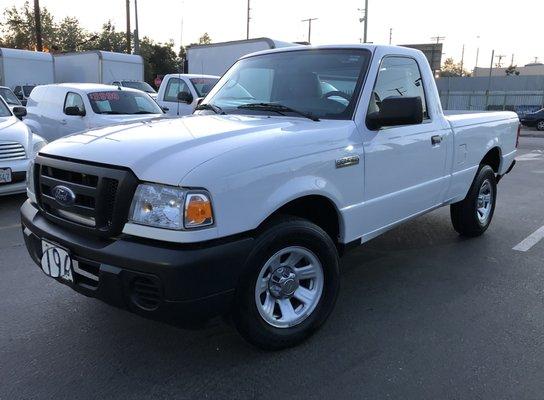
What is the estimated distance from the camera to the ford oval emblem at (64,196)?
2875 millimetres

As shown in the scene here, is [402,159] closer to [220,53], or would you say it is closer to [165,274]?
[165,274]

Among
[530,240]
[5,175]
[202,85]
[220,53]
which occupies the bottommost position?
[530,240]

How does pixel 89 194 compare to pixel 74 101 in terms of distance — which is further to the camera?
pixel 74 101

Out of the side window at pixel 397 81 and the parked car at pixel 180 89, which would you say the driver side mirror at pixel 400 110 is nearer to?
the side window at pixel 397 81

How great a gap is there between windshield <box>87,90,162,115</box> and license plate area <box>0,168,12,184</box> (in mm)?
3138

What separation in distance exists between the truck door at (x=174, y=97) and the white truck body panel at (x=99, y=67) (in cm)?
1024

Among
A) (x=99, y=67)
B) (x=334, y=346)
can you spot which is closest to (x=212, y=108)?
(x=334, y=346)

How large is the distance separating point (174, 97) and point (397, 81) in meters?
9.43

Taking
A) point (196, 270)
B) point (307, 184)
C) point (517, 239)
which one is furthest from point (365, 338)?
point (517, 239)

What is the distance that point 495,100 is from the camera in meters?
34.1

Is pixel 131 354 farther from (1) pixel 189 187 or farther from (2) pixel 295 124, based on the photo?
(2) pixel 295 124

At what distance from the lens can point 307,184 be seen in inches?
120

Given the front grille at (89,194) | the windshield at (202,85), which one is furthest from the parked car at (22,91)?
the front grille at (89,194)

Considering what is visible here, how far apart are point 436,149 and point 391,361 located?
79.1 inches
